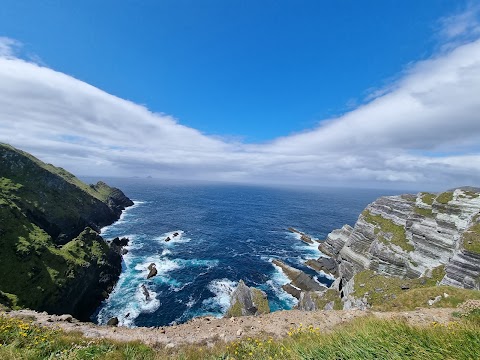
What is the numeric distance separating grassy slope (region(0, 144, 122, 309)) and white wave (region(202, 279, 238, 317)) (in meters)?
26.4

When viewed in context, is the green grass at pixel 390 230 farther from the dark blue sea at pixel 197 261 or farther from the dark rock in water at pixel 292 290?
the dark rock in water at pixel 292 290

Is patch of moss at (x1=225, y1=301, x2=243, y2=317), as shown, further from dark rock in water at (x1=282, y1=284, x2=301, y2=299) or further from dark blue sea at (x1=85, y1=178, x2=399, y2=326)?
dark rock in water at (x1=282, y1=284, x2=301, y2=299)

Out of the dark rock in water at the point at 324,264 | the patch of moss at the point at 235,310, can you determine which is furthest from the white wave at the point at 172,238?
the dark rock in water at the point at 324,264

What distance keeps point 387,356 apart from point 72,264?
54.8 metres

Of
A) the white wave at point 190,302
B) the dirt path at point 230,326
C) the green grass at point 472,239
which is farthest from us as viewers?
the white wave at point 190,302

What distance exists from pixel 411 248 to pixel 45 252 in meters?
72.1

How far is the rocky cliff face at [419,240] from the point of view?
31.5 meters

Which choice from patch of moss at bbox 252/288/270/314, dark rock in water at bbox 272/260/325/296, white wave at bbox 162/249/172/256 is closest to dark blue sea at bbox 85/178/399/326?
white wave at bbox 162/249/172/256

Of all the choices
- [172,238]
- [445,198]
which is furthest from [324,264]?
[172,238]

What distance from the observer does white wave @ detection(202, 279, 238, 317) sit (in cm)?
4268

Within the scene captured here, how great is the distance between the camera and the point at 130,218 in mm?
109312

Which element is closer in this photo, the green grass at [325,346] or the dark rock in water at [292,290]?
the green grass at [325,346]

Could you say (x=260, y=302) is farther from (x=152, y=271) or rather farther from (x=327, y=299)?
(x=152, y=271)

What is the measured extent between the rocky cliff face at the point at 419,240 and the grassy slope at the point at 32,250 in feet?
168
